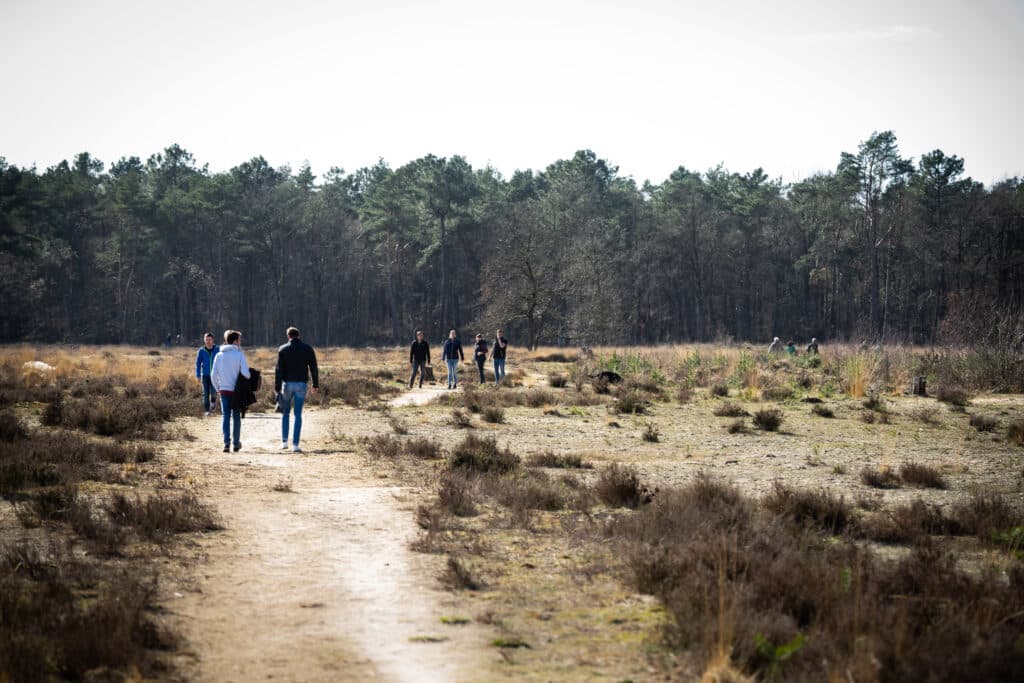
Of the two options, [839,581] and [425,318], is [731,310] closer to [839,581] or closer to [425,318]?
[425,318]

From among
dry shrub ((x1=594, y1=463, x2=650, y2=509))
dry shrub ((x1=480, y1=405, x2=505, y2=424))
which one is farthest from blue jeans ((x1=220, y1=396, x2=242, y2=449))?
dry shrub ((x1=594, y1=463, x2=650, y2=509))

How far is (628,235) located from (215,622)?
84700 millimetres

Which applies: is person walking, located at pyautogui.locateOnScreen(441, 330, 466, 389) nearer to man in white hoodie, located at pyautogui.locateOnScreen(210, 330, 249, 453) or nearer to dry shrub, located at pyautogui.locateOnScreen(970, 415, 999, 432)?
man in white hoodie, located at pyautogui.locateOnScreen(210, 330, 249, 453)

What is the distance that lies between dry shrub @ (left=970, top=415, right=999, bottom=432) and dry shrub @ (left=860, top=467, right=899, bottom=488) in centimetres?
680

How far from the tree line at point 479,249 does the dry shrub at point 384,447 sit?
46.0m

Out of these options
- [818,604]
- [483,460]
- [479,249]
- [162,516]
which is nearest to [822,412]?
[483,460]

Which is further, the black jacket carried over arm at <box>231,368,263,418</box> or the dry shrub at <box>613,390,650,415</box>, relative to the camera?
the dry shrub at <box>613,390,650,415</box>

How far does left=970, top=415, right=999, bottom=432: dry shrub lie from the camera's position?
1783 cm

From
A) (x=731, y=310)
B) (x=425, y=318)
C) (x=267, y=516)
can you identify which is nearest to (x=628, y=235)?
(x=731, y=310)

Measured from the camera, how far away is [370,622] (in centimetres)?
621

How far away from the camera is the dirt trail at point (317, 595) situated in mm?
5438

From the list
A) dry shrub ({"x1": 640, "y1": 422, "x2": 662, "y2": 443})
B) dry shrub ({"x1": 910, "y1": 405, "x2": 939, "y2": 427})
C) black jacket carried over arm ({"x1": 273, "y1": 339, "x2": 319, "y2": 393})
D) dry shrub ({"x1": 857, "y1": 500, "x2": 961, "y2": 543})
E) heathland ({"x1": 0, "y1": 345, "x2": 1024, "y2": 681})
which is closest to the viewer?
heathland ({"x1": 0, "y1": 345, "x2": 1024, "y2": 681})

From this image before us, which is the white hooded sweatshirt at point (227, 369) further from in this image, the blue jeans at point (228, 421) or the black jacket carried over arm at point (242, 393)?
the blue jeans at point (228, 421)

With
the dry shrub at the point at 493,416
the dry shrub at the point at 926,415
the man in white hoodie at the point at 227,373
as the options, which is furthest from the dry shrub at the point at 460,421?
the dry shrub at the point at 926,415
